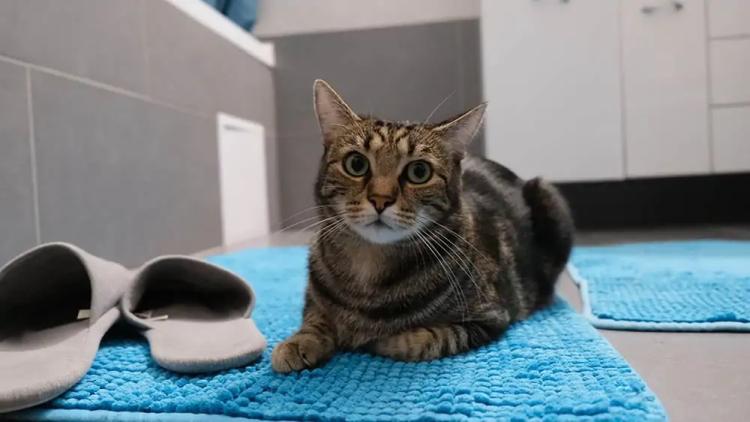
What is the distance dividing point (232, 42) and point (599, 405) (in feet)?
8.03

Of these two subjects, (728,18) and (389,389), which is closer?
(389,389)

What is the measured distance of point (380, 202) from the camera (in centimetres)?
92

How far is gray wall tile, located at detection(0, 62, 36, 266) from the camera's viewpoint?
1.32m

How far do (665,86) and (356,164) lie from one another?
2.06m

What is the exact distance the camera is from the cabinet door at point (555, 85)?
2.62 m

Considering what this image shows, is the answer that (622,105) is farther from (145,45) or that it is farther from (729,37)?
(145,45)

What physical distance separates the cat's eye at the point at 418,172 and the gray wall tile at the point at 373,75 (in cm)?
225

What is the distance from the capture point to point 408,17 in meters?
3.28

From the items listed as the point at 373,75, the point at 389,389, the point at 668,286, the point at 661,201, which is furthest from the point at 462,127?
the point at 661,201

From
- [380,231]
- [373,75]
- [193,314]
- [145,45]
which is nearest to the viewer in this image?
[380,231]

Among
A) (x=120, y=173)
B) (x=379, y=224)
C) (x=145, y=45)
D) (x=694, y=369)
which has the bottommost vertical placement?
(x=694, y=369)

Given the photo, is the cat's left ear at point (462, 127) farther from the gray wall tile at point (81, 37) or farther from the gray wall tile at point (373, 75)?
the gray wall tile at point (373, 75)

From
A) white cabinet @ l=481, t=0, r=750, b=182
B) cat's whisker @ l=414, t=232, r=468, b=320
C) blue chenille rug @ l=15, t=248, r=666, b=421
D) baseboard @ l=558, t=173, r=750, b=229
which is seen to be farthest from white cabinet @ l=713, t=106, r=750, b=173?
cat's whisker @ l=414, t=232, r=468, b=320

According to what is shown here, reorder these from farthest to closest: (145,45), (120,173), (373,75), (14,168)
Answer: (373,75)
(145,45)
(120,173)
(14,168)
